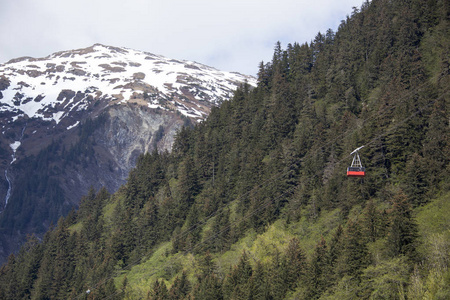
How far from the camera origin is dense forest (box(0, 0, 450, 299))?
60906mm

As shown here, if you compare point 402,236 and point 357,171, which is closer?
point 402,236

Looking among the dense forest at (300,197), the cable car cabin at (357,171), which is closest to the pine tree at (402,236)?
the dense forest at (300,197)

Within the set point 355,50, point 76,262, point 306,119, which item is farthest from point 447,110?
point 76,262

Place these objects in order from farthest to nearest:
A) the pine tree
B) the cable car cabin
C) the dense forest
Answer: the dense forest
the cable car cabin
the pine tree

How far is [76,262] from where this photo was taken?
124 metres

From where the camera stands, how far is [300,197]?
86.4 m

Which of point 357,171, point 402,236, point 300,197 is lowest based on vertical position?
point 402,236

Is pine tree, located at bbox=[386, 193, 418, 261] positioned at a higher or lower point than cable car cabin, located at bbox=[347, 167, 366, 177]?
lower

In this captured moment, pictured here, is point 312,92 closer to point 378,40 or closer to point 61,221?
point 378,40

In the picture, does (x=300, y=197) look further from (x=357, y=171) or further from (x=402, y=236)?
(x=402, y=236)

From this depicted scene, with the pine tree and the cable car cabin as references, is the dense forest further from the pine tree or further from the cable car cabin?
the cable car cabin

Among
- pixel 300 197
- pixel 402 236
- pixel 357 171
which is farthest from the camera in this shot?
pixel 300 197

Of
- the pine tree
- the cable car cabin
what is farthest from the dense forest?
the cable car cabin

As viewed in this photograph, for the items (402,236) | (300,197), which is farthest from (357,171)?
(300,197)
